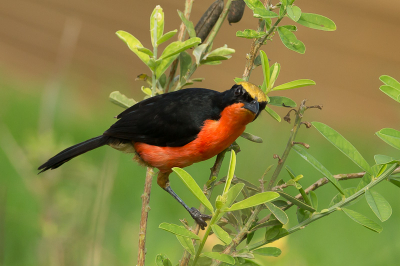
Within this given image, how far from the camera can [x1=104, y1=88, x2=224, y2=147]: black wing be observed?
6.57 ft

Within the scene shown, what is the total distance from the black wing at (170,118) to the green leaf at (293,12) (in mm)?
808

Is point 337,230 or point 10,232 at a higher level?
point 337,230

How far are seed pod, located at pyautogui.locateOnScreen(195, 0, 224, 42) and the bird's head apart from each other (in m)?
0.23

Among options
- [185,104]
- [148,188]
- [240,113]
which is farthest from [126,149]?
[148,188]

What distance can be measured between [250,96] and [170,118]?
45 cm

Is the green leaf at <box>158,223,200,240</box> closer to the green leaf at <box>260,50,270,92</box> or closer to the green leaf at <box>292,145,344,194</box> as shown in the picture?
the green leaf at <box>292,145,344,194</box>

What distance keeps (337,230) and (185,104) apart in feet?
6.79

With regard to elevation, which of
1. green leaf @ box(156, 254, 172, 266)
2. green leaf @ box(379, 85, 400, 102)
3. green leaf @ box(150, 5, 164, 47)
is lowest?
green leaf @ box(156, 254, 172, 266)

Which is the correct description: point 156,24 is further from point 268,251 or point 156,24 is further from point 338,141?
point 268,251

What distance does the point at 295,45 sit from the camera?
126 centimetres

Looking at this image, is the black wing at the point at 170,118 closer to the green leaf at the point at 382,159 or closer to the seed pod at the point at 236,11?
the seed pod at the point at 236,11

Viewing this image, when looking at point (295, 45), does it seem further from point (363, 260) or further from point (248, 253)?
point (363, 260)

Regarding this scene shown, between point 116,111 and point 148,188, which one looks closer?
point 148,188

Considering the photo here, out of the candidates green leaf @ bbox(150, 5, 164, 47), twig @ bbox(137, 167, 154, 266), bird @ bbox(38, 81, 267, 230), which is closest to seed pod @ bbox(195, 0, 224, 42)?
green leaf @ bbox(150, 5, 164, 47)
